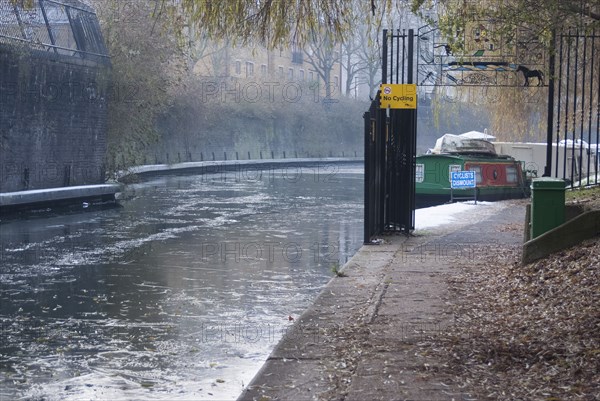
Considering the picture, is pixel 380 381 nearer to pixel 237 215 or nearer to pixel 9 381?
pixel 9 381

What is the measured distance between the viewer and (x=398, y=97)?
46.1ft

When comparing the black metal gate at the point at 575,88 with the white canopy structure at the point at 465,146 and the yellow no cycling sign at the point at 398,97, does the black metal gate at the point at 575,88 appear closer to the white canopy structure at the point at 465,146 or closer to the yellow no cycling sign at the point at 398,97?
the yellow no cycling sign at the point at 398,97

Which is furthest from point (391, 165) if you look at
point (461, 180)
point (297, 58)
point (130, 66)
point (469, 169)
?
point (297, 58)

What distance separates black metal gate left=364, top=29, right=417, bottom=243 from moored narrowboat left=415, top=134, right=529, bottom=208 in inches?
481

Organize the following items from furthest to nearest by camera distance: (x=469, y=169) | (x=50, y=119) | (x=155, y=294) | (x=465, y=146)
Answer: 1. (x=465, y=146)
2. (x=469, y=169)
3. (x=50, y=119)
4. (x=155, y=294)

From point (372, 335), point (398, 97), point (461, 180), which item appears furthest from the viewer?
point (461, 180)

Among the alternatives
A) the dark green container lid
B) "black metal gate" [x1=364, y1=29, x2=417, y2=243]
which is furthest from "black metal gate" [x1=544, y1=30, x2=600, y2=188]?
"black metal gate" [x1=364, y1=29, x2=417, y2=243]

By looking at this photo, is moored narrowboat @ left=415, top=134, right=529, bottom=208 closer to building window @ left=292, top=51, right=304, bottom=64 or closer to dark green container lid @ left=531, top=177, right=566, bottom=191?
dark green container lid @ left=531, top=177, right=566, bottom=191

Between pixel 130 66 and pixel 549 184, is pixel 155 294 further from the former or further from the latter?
pixel 130 66

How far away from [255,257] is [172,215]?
845cm

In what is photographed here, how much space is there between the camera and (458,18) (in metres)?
11.5

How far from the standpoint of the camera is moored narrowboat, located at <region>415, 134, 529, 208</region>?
27.9 metres

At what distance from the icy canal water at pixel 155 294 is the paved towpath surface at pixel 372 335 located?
24.6 inches

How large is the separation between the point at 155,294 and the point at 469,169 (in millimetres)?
17644
